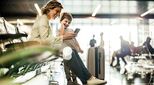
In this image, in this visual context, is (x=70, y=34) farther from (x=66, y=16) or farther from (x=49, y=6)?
(x=49, y=6)

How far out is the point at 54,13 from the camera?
3.63 meters

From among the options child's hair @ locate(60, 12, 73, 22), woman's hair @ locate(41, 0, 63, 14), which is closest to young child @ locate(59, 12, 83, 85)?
child's hair @ locate(60, 12, 73, 22)

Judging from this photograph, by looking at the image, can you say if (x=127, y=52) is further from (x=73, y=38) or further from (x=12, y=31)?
(x=12, y=31)

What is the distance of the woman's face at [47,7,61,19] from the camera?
3629 mm

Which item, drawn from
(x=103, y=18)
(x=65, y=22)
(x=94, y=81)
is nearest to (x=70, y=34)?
(x=65, y=22)

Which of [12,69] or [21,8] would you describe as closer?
[12,69]

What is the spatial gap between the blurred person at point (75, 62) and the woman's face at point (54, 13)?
60mm

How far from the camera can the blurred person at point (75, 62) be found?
11.9ft

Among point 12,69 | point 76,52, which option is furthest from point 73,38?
point 12,69

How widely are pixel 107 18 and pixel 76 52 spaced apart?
44cm

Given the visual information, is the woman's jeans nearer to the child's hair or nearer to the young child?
the young child

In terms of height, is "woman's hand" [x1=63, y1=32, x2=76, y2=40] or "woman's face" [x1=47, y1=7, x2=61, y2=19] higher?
"woman's face" [x1=47, y1=7, x2=61, y2=19]

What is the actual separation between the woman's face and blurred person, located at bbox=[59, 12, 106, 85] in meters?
0.06

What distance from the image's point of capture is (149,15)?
3684mm
